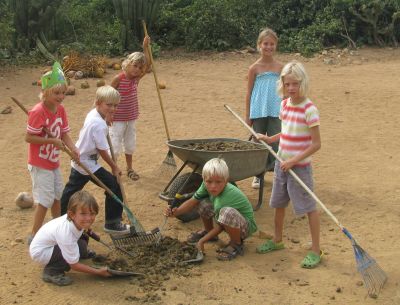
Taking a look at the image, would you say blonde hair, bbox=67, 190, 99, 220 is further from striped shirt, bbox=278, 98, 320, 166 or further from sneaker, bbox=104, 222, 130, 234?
striped shirt, bbox=278, 98, 320, 166

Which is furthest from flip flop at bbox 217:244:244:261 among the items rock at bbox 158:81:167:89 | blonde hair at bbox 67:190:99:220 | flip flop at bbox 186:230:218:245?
rock at bbox 158:81:167:89

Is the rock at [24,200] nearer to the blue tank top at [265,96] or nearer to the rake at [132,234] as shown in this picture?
the rake at [132,234]

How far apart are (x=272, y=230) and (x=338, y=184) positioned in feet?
4.31

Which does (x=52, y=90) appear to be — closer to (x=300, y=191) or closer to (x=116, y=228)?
(x=116, y=228)

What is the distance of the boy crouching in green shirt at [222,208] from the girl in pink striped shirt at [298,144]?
30 cm

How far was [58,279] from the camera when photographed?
14.4 ft

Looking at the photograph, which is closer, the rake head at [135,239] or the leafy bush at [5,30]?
the rake head at [135,239]

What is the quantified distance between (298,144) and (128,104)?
2.42m

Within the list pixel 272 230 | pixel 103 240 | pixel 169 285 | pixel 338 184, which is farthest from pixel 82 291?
pixel 338 184

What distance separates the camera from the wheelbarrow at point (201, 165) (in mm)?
5316

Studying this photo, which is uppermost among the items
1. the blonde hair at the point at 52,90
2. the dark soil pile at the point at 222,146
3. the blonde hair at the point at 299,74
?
the blonde hair at the point at 299,74

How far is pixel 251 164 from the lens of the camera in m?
5.52

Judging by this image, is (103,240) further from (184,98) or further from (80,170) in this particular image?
(184,98)

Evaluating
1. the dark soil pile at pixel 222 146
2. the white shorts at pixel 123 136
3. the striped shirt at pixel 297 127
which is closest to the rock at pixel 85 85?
the white shorts at pixel 123 136
